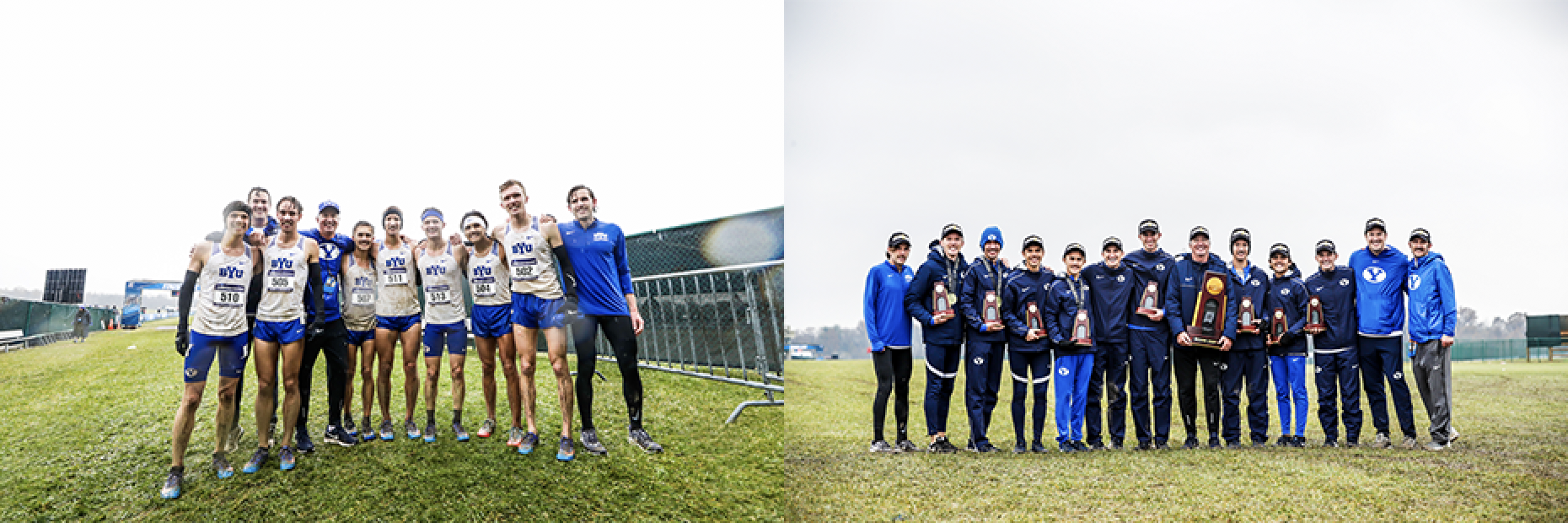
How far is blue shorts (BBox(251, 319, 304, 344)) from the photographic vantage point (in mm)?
3621

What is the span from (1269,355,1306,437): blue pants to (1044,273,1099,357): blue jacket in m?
1.58

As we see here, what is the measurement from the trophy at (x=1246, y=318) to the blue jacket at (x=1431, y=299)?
41.9 inches

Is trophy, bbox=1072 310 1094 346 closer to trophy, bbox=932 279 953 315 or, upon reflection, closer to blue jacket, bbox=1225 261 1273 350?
trophy, bbox=932 279 953 315

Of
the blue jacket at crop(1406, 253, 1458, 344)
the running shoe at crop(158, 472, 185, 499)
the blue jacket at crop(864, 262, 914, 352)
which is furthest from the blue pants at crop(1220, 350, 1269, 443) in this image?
the running shoe at crop(158, 472, 185, 499)

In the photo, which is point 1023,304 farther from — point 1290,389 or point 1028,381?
point 1290,389

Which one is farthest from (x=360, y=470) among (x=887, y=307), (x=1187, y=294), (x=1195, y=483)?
(x=1187, y=294)

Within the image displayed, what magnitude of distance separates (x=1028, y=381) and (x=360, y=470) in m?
3.75

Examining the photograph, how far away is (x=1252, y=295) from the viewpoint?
4.88 m

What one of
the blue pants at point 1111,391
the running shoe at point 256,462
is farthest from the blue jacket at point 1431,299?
the running shoe at point 256,462

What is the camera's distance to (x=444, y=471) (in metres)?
3.52

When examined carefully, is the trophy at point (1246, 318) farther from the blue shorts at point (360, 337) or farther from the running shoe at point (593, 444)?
the blue shorts at point (360, 337)

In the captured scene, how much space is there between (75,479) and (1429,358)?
7866 millimetres

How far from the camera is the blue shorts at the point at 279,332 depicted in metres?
3.62

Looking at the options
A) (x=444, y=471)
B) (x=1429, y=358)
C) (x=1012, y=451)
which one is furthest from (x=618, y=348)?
(x=1429, y=358)
